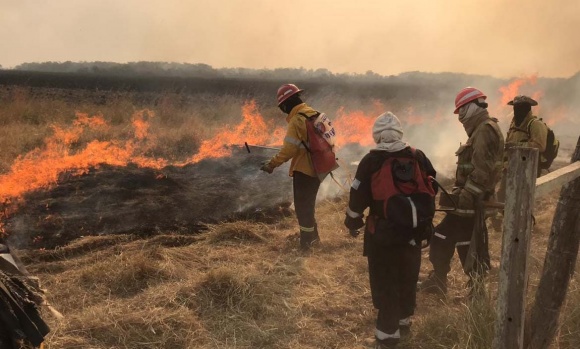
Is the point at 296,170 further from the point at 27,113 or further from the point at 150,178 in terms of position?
the point at 27,113

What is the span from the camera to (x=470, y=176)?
4449 mm

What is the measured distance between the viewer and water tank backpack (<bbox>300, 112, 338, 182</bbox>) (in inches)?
235

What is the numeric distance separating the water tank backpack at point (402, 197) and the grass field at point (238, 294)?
90cm

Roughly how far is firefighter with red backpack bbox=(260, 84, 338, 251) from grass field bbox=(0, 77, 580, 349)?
1.98ft

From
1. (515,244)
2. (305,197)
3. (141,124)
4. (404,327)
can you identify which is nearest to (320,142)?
(305,197)

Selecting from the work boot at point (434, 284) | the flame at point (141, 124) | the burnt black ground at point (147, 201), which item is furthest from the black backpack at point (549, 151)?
the flame at point (141, 124)

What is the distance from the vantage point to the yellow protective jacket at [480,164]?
170 inches

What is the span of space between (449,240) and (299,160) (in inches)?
90.9

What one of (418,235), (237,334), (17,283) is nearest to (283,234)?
(237,334)

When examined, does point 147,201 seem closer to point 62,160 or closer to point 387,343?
point 62,160

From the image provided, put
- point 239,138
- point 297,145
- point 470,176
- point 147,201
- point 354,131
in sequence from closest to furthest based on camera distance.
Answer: point 470,176 < point 297,145 < point 147,201 < point 239,138 < point 354,131

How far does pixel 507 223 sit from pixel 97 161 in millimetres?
8631

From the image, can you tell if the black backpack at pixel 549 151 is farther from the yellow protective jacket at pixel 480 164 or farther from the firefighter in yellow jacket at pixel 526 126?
the yellow protective jacket at pixel 480 164

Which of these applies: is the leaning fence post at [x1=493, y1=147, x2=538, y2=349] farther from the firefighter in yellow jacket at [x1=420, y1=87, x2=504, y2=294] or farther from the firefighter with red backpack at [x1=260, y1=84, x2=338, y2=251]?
the firefighter with red backpack at [x1=260, y1=84, x2=338, y2=251]
